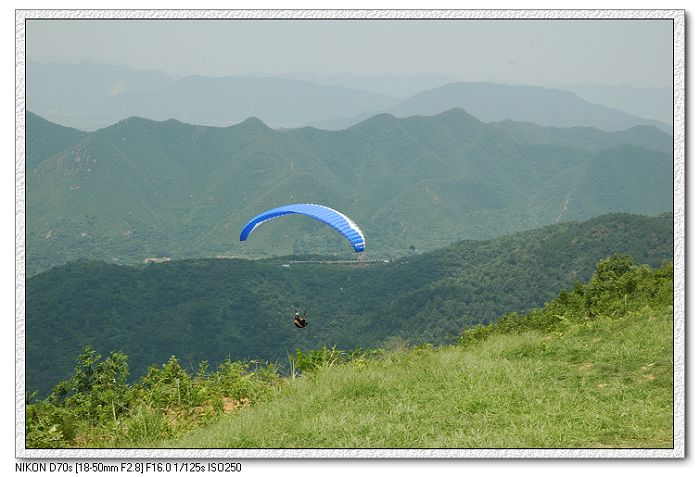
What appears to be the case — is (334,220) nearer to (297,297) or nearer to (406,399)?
(406,399)

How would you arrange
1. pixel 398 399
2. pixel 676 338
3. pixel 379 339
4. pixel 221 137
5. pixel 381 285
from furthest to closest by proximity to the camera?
1. pixel 221 137
2. pixel 381 285
3. pixel 379 339
4. pixel 398 399
5. pixel 676 338

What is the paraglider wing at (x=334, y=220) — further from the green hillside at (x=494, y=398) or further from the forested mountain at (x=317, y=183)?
the forested mountain at (x=317, y=183)

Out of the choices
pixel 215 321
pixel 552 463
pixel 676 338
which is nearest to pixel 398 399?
pixel 552 463

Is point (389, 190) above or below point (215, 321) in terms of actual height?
above

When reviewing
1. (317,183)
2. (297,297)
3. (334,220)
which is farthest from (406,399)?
(317,183)

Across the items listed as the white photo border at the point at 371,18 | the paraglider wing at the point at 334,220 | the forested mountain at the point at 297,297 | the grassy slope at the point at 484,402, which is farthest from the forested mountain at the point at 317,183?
the grassy slope at the point at 484,402

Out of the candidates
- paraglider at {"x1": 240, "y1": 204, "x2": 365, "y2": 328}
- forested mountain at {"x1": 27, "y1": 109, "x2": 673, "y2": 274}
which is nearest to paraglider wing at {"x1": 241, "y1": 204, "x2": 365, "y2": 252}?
paraglider at {"x1": 240, "y1": 204, "x2": 365, "y2": 328}
